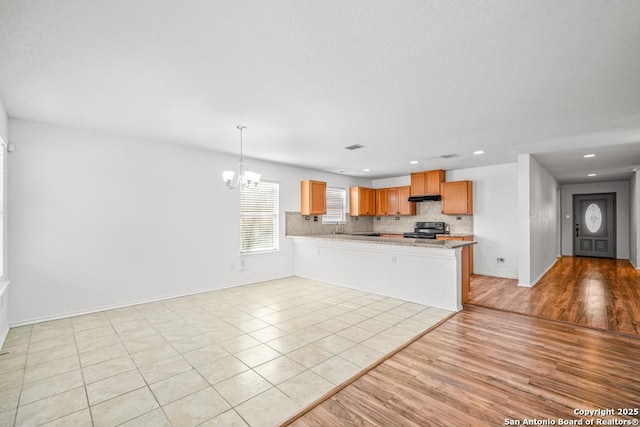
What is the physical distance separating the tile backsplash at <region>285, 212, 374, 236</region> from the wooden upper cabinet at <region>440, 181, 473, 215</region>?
2.37 metres

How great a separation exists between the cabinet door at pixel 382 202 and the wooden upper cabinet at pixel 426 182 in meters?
0.87

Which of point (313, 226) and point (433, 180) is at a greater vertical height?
point (433, 180)

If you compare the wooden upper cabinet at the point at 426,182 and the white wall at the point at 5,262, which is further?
the wooden upper cabinet at the point at 426,182

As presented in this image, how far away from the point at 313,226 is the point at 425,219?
3002 millimetres

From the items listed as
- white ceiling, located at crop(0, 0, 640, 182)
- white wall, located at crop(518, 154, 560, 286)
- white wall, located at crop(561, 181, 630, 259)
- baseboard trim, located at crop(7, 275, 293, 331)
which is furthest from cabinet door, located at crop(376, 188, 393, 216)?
white wall, located at crop(561, 181, 630, 259)

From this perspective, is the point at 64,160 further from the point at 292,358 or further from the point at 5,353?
the point at 292,358

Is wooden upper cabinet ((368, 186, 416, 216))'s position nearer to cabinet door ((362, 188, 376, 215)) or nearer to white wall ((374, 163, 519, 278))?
cabinet door ((362, 188, 376, 215))

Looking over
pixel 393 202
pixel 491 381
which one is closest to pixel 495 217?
pixel 393 202

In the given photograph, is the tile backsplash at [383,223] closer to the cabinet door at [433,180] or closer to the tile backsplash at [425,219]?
the tile backsplash at [425,219]

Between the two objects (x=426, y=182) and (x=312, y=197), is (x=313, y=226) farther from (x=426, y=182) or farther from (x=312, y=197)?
(x=426, y=182)

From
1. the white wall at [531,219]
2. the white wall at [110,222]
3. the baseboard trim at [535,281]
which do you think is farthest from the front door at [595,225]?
the white wall at [110,222]

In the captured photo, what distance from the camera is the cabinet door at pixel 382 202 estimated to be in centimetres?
822

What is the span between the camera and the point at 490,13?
1.69 meters

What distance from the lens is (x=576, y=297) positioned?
4.64m
